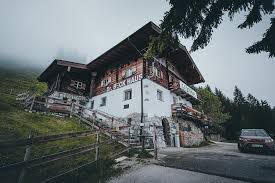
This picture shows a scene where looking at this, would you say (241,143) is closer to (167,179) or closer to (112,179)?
(167,179)

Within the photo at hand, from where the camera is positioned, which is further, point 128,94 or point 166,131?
point 128,94

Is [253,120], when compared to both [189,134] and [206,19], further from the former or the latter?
[206,19]

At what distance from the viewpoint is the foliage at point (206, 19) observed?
4133 millimetres

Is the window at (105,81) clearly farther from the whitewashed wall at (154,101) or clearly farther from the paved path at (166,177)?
the paved path at (166,177)

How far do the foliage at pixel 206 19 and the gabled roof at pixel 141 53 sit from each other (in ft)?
37.4

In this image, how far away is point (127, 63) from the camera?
19594mm

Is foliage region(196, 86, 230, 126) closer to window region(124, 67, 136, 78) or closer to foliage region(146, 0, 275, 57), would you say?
window region(124, 67, 136, 78)

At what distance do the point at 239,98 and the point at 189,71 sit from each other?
5107 centimetres

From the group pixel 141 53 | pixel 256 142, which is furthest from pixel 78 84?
pixel 256 142

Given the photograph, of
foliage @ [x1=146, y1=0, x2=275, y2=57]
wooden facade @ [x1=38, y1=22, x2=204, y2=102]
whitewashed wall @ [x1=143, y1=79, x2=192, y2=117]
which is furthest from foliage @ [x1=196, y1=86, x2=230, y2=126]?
foliage @ [x1=146, y1=0, x2=275, y2=57]

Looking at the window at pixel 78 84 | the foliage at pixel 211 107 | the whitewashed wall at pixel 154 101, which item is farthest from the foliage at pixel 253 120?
the window at pixel 78 84

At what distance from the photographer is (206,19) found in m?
4.38

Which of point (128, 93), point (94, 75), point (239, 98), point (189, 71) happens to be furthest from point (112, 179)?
point (239, 98)

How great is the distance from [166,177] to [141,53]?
46.2ft
